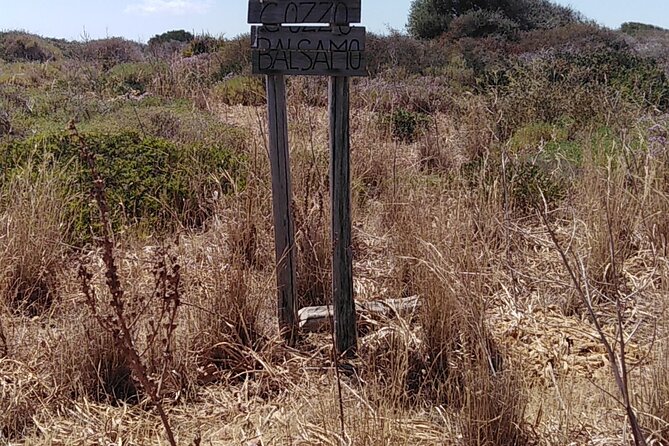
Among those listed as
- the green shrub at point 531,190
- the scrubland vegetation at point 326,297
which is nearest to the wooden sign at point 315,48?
the scrubland vegetation at point 326,297

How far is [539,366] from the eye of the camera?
9.91 feet

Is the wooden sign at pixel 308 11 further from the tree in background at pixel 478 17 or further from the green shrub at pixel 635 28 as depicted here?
the green shrub at pixel 635 28

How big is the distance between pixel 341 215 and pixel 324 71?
626mm

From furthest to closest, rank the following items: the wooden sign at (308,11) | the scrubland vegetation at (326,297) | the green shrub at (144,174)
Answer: the green shrub at (144,174)
the wooden sign at (308,11)
the scrubland vegetation at (326,297)

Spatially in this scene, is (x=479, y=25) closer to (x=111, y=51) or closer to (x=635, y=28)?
(x=111, y=51)

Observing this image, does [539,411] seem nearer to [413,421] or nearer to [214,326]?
[413,421]

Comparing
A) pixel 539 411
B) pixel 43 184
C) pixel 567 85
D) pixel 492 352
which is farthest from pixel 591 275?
pixel 567 85

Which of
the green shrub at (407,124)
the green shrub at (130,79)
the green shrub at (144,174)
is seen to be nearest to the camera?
the green shrub at (144,174)

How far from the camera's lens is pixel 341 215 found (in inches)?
117

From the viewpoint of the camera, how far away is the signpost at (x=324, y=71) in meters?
2.81

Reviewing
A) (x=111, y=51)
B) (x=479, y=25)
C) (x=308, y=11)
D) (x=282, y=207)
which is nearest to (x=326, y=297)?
(x=282, y=207)

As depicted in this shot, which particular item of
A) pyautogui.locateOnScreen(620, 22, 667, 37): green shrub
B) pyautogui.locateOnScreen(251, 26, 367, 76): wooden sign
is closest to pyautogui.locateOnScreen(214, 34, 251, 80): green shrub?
pyautogui.locateOnScreen(251, 26, 367, 76): wooden sign

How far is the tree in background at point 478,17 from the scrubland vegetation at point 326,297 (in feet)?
46.3

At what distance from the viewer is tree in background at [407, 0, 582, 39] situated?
1977 centimetres
